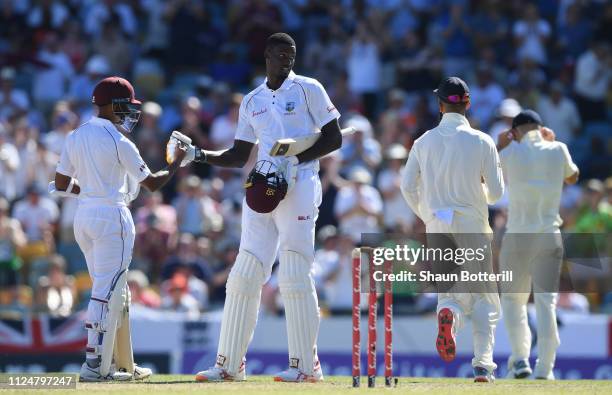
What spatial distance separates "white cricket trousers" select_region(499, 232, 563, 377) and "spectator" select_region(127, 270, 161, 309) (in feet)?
20.0

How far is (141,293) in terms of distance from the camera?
1697 cm

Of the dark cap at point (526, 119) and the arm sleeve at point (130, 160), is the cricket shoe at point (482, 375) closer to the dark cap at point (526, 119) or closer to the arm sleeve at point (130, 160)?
the dark cap at point (526, 119)

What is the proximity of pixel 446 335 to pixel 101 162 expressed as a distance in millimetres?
2826

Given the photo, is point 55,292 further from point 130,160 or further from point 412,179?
point 412,179

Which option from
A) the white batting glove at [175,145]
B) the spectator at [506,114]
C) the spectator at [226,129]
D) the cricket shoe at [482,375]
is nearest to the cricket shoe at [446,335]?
the cricket shoe at [482,375]

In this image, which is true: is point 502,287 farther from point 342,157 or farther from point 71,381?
point 342,157

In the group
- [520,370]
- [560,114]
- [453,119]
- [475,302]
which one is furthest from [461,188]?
[560,114]

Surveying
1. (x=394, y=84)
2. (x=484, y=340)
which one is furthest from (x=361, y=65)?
(x=484, y=340)

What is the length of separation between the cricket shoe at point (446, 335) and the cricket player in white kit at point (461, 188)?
9 centimetres

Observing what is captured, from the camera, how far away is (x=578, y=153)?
67.2ft

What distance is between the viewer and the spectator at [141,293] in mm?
16875

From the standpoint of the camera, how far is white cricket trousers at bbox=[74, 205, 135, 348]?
995 centimetres

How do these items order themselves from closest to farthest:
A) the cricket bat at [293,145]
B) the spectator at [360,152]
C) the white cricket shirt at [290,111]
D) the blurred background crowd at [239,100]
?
the cricket bat at [293,145] < the white cricket shirt at [290,111] < the blurred background crowd at [239,100] < the spectator at [360,152]

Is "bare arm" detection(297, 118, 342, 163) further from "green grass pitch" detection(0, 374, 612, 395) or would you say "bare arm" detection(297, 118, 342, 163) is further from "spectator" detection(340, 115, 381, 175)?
"spectator" detection(340, 115, 381, 175)
